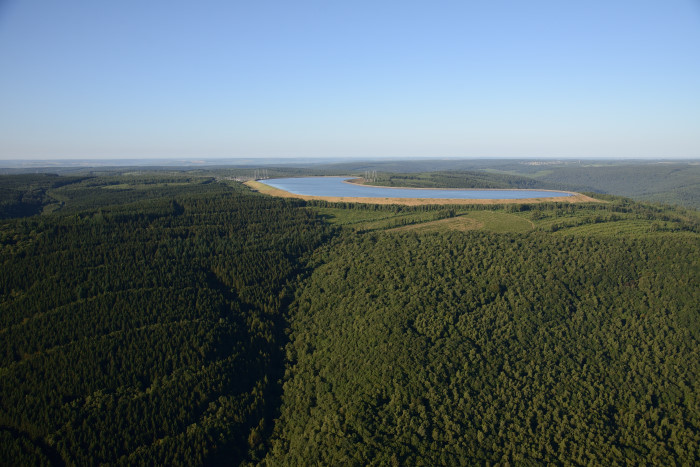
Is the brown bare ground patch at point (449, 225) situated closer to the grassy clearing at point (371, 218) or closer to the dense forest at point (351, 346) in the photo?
the grassy clearing at point (371, 218)

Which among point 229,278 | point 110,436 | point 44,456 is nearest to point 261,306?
point 229,278

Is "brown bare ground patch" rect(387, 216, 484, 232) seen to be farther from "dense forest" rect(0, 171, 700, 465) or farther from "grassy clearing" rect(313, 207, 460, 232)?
"dense forest" rect(0, 171, 700, 465)

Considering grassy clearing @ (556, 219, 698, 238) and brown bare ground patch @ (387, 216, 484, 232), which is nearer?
grassy clearing @ (556, 219, 698, 238)

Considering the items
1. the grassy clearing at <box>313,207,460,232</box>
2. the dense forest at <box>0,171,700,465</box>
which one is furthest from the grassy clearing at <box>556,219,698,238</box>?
the grassy clearing at <box>313,207,460,232</box>

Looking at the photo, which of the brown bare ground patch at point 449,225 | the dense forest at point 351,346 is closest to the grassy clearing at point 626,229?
the dense forest at point 351,346

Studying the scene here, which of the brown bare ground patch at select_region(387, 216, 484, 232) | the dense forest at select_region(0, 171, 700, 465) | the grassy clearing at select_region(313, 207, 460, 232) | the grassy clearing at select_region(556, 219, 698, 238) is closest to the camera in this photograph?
the dense forest at select_region(0, 171, 700, 465)

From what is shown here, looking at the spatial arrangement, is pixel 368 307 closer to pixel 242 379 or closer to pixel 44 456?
pixel 242 379
